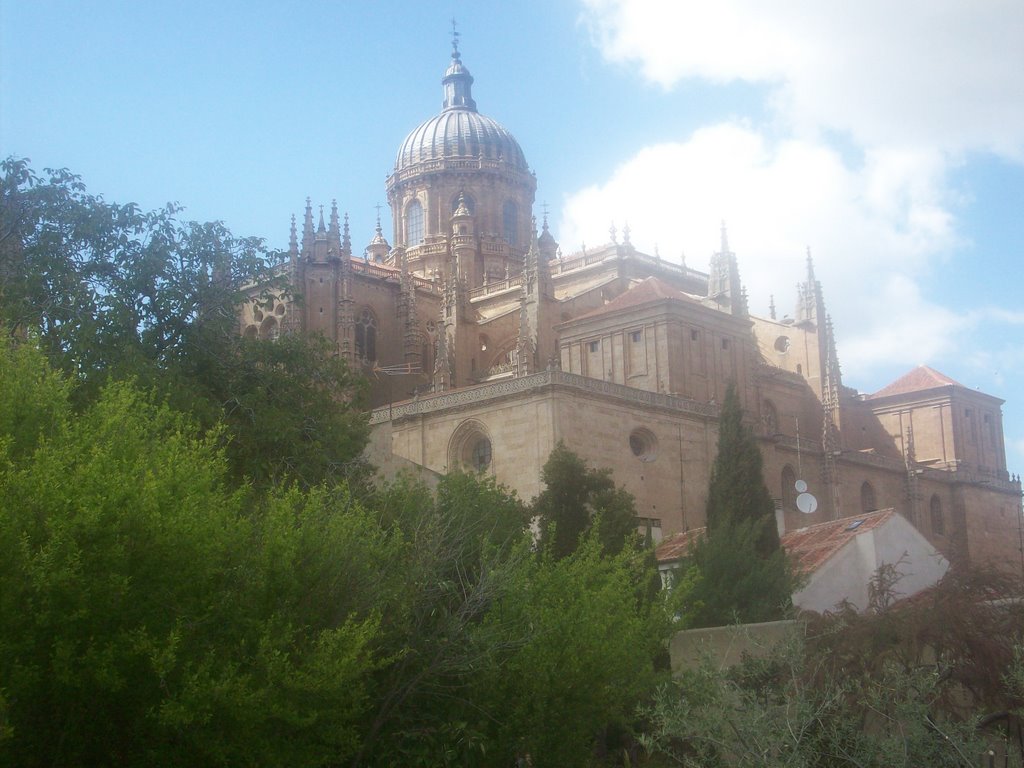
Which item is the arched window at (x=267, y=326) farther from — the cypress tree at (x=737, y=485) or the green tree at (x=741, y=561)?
the green tree at (x=741, y=561)

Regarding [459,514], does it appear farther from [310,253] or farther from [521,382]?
[310,253]

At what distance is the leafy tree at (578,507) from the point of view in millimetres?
27375

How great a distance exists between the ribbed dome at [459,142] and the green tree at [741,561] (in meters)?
34.4

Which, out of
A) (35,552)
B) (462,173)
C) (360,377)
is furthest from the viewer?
(462,173)

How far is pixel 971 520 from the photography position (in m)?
52.8

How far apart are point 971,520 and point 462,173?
25.2 meters

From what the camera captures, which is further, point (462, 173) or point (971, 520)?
point (462, 173)

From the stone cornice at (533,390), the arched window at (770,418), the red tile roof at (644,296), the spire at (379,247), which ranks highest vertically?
the spire at (379,247)

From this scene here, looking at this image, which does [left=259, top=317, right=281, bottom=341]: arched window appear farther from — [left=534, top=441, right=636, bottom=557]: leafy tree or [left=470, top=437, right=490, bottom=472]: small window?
[left=534, top=441, right=636, bottom=557]: leafy tree

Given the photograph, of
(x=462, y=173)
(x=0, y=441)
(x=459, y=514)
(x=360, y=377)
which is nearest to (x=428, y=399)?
(x=360, y=377)

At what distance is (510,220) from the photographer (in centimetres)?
6150

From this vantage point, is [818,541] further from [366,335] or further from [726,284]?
[366,335]

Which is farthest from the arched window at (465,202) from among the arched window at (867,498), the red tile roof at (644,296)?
the arched window at (867,498)

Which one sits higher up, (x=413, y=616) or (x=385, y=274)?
(x=385, y=274)
